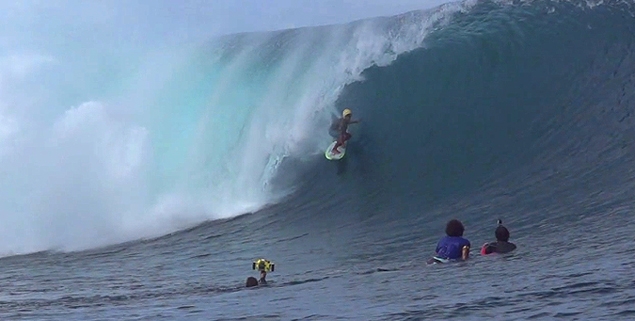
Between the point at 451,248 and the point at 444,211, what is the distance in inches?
139

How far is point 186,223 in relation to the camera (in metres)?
17.1

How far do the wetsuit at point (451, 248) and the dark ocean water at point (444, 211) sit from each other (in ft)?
0.89

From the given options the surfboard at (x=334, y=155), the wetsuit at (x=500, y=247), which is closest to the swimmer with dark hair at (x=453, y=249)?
the wetsuit at (x=500, y=247)

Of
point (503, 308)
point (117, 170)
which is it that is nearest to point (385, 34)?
point (117, 170)

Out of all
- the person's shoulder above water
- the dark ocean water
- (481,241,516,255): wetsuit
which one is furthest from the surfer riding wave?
(481,241,516,255): wetsuit

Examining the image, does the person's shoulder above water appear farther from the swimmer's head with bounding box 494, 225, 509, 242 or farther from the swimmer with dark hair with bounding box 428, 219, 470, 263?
the swimmer's head with bounding box 494, 225, 509, 242

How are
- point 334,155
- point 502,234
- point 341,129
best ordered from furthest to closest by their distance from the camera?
point 341,129 → point 334,155 → point 502,234

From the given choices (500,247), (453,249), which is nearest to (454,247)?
(453,249)

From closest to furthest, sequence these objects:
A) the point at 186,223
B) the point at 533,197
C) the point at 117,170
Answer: the point at 533,197
the point at 186,223
the point at 117,170

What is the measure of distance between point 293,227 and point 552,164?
3.99m

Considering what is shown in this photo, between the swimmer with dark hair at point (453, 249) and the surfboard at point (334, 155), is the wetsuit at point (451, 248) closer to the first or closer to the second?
the swimmer with dark hair at point (453, 249)

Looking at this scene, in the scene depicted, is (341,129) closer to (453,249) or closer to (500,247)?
(453,249)

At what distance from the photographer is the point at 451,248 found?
35.4ft

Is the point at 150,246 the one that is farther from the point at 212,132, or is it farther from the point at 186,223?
the point at 212,132
